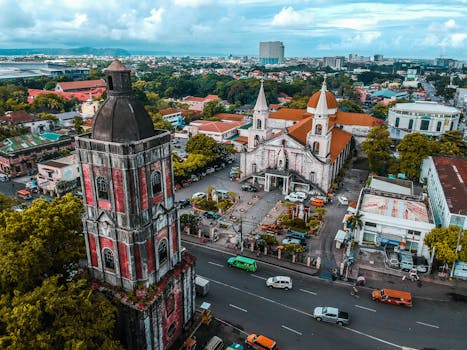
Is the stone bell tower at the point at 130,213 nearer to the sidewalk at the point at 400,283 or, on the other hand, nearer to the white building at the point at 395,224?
the sidewalk at the point at 400,283

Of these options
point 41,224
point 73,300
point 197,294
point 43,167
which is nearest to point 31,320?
point 73,300

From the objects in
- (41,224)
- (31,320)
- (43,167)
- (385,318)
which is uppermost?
(41,224)

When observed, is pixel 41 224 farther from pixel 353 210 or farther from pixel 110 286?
pixel 353 210

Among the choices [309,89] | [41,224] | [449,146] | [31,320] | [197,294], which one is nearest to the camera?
[31,320]

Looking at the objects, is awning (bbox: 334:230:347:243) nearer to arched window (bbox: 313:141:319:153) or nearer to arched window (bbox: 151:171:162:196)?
arched window (bbox: 313:141:319:153)

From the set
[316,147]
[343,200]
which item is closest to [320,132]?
[316,147]

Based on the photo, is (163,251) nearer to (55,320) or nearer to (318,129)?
(55,320)
